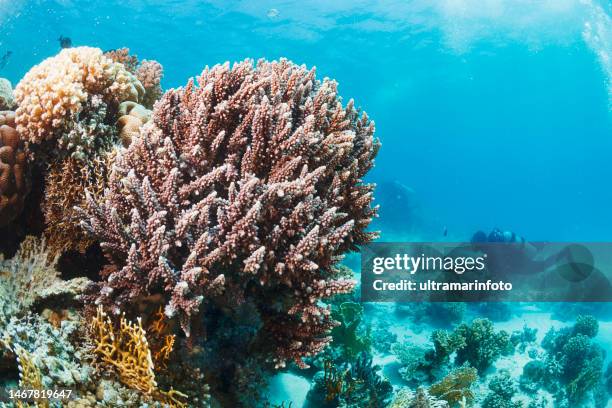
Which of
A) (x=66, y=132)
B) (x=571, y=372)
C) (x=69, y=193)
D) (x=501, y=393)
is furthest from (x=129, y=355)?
(x=571, y=372)

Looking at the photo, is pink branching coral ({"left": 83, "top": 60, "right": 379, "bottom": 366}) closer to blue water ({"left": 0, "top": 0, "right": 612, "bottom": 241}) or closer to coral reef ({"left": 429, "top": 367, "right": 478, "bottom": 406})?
coral reef ({"left": 429, "top": 367, "right": 478, "bottom": 406})

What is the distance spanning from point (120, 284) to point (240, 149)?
4.70 feet

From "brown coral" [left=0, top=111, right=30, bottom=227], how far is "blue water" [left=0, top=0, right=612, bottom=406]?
459 inches

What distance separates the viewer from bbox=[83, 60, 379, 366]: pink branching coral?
9.73 ft

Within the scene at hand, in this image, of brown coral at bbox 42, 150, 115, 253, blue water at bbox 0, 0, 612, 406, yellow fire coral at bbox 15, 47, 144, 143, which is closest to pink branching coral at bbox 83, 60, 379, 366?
brown coral at bbox 42, 150, 115, 253

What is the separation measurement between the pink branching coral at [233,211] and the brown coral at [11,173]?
2.78 feet

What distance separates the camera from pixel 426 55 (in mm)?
51844

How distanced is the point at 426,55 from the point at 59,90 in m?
54.1

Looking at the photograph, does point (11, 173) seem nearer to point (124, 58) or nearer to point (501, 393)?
point (124, 58)

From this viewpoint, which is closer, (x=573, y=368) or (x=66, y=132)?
(x=66, y=132)

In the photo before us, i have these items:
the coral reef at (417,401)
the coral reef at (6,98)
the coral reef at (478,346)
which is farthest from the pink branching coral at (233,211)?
the coral reef at (478,346)

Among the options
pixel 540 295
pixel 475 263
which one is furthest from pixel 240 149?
pixel 540 295

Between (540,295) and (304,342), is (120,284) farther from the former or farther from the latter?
(540,295)

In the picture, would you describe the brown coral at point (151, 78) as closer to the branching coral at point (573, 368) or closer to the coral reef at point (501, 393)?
the coral reef at point (501, 393)
